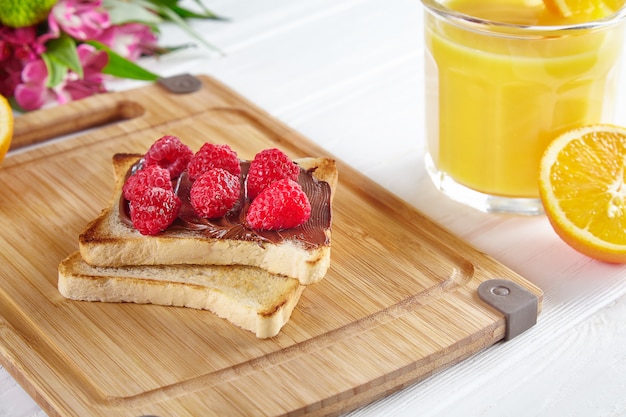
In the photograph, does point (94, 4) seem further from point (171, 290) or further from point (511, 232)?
point (511, 232)

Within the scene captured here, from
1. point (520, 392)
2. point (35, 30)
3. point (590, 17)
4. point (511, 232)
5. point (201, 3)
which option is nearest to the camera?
point (520, 392)

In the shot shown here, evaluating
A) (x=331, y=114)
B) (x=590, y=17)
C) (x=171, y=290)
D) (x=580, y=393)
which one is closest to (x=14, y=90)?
(x=331, y=114)

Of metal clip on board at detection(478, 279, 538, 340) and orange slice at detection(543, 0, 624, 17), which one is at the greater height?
orange slice at detection(543, 0, 624, 17)

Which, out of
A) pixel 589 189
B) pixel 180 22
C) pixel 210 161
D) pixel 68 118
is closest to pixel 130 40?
pixel 180 22

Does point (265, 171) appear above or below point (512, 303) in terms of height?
above

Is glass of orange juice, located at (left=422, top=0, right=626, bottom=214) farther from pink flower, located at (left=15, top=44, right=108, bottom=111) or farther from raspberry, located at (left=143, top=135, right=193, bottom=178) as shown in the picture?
pink flower, located at (left=15, top=44, right=108, bottom=111)

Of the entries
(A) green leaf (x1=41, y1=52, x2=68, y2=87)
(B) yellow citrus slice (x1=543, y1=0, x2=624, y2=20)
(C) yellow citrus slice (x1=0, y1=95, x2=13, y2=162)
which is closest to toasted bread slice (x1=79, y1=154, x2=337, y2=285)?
(C) yellow citrus slice (x1=0, y1=95, x2=13, y2=162)

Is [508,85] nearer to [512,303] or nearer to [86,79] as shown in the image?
[512,303]
